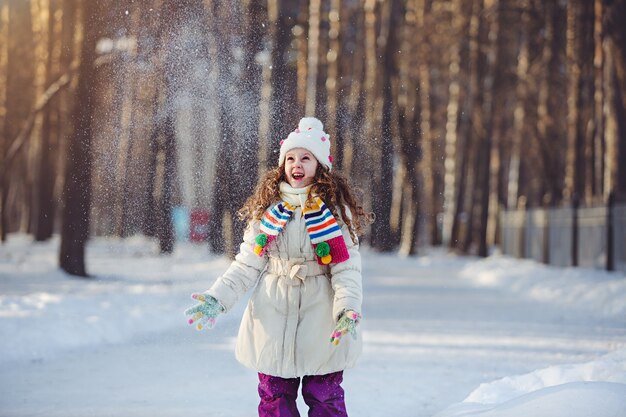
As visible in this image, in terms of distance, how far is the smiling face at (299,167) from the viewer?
4199 millimetres

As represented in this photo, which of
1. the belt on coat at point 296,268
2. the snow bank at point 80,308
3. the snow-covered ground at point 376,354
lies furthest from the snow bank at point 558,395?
the snow bank at point 80,308

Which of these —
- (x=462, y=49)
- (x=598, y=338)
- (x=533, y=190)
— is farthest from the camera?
(x=533, y=190)

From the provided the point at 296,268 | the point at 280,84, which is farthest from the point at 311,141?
the point at 280,84

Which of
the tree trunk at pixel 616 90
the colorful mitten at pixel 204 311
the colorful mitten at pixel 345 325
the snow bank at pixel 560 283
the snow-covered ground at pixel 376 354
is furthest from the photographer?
the tree trunk at pixel 616 90

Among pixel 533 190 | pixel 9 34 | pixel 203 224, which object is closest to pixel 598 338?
pixel 9 34

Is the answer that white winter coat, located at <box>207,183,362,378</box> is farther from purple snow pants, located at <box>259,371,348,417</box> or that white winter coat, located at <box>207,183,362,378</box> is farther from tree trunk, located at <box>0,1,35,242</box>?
tree trunk, located at <box>0,1,35,242</box>

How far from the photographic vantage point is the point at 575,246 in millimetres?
18125

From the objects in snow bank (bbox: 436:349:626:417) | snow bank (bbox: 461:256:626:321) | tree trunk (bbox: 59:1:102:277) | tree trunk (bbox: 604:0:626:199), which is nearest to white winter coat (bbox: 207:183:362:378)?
snow bank (bbox: 436:349:626:417)

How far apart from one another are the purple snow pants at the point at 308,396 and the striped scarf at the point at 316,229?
59cm

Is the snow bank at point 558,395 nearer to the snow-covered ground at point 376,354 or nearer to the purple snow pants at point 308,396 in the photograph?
the snow-covered ground at point 376,354

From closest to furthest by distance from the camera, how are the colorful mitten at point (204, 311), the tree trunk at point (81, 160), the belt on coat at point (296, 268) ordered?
the colorful mitten at point (204, 311)
the belt on coat at point (296, 268)
the tree trunk at point (81, 160)

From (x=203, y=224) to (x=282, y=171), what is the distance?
39.2m

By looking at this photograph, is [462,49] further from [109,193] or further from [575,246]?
[109,193]

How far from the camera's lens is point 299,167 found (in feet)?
13.8
